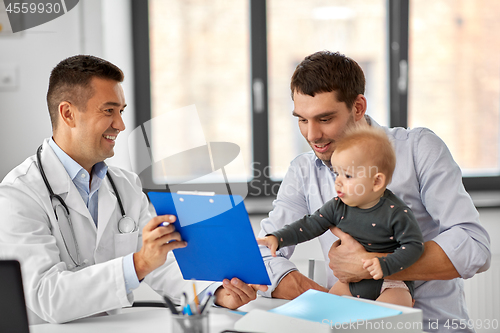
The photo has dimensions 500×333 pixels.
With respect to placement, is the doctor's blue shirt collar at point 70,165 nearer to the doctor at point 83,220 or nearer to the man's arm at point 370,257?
the doctor at point 83,220

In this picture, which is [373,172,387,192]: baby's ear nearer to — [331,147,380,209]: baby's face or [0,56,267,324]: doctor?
[331,147,380,209]: baby's face

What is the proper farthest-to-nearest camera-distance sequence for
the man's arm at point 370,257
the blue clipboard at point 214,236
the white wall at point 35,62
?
1. the white wall at point 35,62
2. the man's arm at point 370,257
3. the blue clipboard at point 214,236

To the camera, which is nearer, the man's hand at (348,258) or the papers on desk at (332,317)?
the papers on desk at (332,317)

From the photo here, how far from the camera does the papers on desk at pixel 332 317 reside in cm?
82

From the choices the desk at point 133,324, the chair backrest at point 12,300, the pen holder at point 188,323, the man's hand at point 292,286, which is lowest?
the man's hand at point 292,286

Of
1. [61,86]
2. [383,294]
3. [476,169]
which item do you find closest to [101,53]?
[61,86]

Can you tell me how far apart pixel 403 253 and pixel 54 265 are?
94 centimetres

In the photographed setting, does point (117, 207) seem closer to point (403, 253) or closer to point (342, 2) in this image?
point (403, 253)

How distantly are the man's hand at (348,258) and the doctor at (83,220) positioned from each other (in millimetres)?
221

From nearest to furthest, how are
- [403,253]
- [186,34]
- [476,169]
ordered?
1. [403,253]
2. [186,34]
3. [476,169]

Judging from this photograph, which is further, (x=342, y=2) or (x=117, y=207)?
(x=342, y=2)

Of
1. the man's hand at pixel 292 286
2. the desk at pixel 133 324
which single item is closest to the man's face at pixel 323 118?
the man's hand at pixel 292 286

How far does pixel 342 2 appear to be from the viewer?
281 cm

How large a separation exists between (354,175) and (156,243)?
21.1 inches
